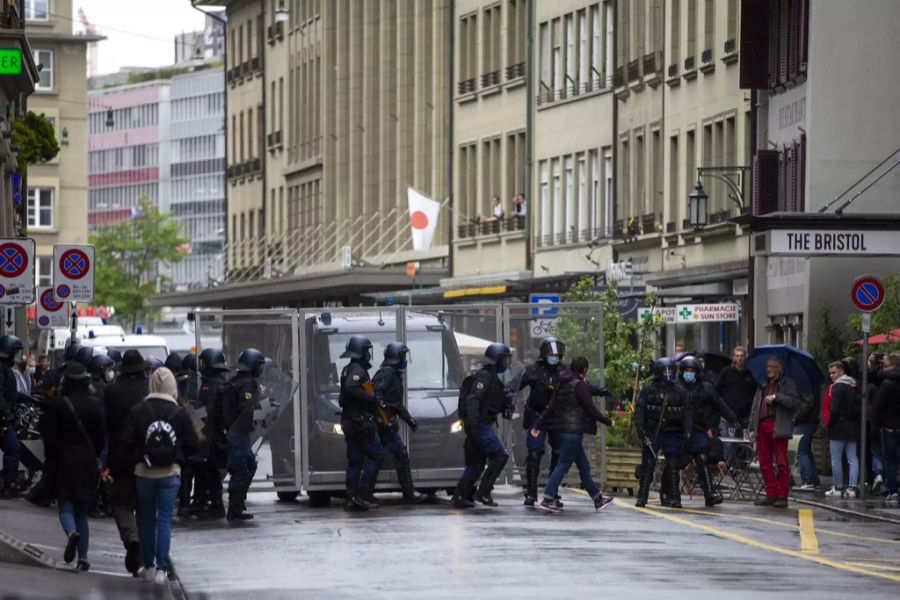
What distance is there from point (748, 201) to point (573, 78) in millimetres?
14593

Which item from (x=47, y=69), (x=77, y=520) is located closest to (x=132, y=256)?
(x=47, y=69)

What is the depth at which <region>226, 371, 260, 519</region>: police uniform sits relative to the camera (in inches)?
1034

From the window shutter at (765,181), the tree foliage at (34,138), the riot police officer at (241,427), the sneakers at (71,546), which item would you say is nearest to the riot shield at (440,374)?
the riot police officer at (241,427)

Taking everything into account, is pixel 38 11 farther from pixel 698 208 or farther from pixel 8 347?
pixel 8 347

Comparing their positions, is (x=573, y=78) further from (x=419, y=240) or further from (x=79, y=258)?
(x=79, y=258)

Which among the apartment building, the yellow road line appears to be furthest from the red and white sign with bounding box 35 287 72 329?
the apartment building

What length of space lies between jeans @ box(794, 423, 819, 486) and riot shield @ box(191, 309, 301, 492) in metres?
7.20

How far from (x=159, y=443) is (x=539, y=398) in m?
9.16

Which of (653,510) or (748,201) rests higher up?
(748,201)

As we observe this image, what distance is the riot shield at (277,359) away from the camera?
2855cm

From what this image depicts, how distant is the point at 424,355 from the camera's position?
29500 mm

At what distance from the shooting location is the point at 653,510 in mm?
27297

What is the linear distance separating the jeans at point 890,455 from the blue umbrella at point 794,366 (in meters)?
1.78

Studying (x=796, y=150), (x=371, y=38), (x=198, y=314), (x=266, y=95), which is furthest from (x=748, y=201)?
(x=266, y=95)
